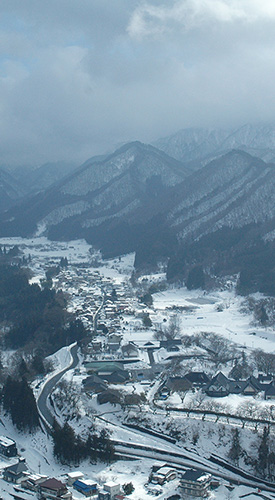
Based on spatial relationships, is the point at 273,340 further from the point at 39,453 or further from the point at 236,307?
the point at 39,453

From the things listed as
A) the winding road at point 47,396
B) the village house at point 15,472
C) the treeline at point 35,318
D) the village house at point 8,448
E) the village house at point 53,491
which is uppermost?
the treeline at point 35,318

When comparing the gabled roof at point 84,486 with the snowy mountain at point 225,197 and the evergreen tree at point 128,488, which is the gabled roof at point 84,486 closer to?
the evergreen tree at point 128,488

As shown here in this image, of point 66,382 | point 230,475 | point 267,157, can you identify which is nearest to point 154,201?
point 267,157

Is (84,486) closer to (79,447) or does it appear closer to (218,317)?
(79,447)

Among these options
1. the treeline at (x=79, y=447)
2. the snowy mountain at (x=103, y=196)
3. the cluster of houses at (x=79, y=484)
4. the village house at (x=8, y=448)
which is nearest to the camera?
the cluster of houses at (x=79, y=484)

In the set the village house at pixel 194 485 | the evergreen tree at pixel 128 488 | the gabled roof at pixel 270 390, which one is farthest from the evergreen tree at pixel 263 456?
the gabled roof at pixel 270 390

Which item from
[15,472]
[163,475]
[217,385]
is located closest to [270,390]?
[217,385]
